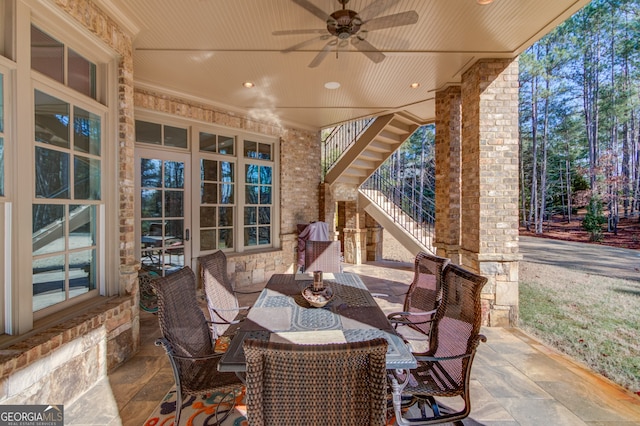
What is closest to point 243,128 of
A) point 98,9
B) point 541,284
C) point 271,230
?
point 271,230

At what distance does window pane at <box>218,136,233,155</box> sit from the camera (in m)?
5.55

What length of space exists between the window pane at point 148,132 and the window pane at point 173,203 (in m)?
0.83

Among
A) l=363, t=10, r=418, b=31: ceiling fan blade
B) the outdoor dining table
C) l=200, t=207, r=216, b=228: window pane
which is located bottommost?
the outdoor dining table

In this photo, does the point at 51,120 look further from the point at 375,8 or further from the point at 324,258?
the point at 324,258

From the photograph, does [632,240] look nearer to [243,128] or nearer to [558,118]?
[558,118]

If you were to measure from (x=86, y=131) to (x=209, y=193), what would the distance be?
Result: 2.70m

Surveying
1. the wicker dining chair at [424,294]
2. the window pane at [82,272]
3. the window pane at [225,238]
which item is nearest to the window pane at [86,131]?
the window pane at [82,272]

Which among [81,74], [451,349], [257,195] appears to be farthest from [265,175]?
[451,349]

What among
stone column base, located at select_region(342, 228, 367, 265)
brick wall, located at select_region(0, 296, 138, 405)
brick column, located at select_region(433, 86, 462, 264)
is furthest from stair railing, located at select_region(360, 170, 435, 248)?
brick wall, located at select_region(0, 296, 138, 405)

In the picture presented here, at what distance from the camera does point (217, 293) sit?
258 cm

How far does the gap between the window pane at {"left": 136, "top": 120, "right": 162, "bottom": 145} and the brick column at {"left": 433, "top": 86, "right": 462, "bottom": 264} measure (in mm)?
4556

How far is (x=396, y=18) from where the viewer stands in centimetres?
244

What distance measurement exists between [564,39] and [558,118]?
72.2 inches

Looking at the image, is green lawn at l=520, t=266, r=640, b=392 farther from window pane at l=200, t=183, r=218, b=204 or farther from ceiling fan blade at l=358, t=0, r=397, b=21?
window pane at l=200, t=183, r=218, b=204
